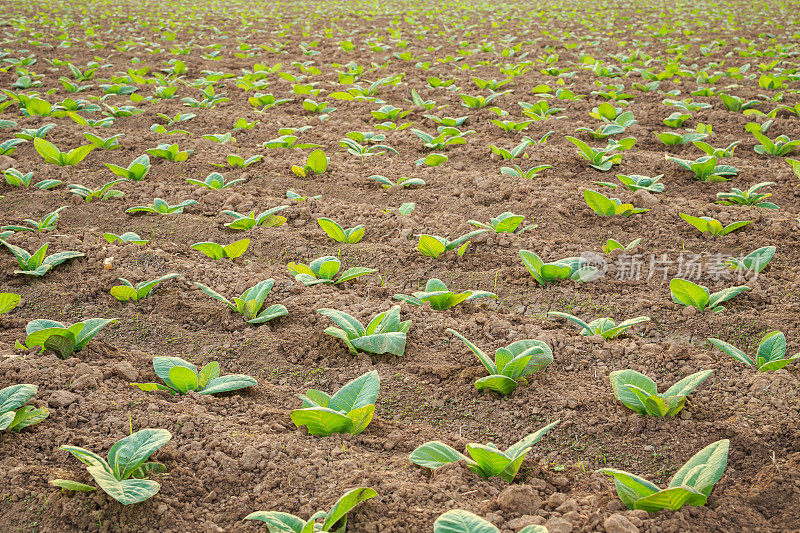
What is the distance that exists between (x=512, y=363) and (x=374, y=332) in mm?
→ 550

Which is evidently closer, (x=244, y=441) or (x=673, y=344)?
(x=244, y=441)

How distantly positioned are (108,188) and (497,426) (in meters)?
2.83

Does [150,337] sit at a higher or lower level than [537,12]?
lower

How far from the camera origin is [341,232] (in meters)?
2.96

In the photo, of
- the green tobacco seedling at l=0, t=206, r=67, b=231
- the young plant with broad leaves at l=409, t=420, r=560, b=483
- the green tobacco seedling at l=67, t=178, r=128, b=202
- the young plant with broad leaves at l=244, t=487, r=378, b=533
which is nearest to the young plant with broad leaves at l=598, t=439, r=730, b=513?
the young plant with broad leaves at l=409, t=420, r=560, b=483

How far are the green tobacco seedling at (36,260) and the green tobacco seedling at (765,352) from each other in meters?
2.71

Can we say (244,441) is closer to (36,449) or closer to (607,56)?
(36,449)

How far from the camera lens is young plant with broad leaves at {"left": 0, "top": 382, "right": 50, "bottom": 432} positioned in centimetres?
167

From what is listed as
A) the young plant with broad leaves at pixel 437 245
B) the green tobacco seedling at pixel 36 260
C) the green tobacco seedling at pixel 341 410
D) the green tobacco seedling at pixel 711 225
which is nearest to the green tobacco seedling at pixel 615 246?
the green tobacco seedling at pixel 711 225

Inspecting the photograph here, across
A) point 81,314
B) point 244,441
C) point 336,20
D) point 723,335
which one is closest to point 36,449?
point 244,441

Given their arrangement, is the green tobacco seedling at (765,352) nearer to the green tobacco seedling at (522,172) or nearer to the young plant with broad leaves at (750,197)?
the young plant with broad leaves at (750,197)

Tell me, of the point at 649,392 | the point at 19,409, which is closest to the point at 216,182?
the point at 19,409

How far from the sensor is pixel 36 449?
164 centimetres

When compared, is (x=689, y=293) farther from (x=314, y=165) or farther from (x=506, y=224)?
(x=314, y=165)
